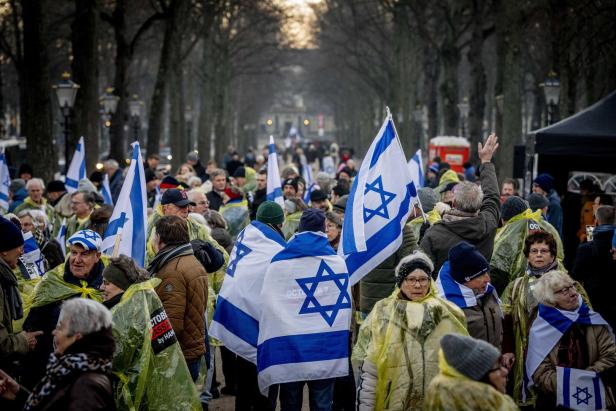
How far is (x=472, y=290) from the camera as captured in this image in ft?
21.0

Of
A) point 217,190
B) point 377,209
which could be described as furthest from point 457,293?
point 217,190

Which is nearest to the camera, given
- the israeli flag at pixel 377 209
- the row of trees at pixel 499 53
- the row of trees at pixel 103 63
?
the israeli flag at pixel 377 209

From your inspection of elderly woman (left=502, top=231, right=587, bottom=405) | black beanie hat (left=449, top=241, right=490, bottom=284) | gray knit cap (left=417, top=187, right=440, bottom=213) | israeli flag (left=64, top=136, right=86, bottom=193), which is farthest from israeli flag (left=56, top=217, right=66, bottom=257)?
black beanie hat (left=449, top=241, right=490, bottom=284)

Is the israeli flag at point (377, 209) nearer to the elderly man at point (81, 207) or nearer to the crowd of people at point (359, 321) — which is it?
the crowd of people at point (359, 321)

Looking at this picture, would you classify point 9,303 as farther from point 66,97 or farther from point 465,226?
point 66,97

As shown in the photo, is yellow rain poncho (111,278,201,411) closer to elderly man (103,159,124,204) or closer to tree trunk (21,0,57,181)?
elderly man (103,159,124,204)

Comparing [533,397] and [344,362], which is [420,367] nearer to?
[344,362]

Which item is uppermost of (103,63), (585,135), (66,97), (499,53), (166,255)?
(103,63)

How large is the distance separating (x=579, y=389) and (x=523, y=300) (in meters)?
0.95

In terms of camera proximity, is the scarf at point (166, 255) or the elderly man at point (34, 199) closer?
the scarf at point (166, 255)

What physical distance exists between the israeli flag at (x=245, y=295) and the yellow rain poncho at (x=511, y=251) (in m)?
2.18

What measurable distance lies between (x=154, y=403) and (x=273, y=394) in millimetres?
1020

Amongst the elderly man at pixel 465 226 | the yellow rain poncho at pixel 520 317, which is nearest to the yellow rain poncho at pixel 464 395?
the yellow rain poncho at pixel 520 317

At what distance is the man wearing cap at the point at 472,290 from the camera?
20.7 ft
